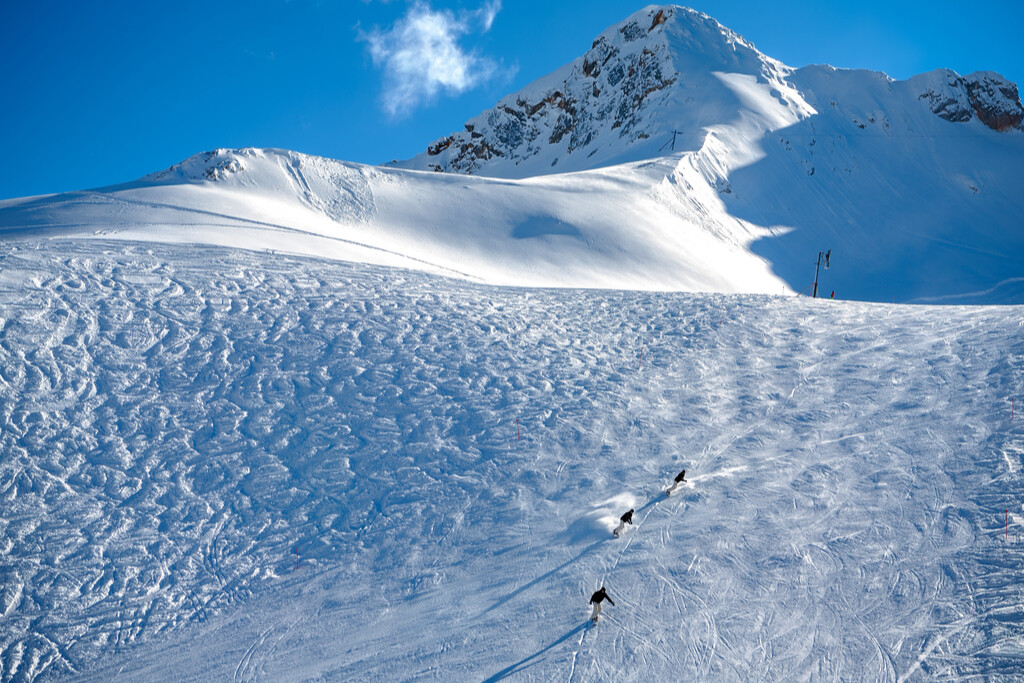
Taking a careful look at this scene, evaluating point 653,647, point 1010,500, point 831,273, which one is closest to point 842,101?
point 831,273

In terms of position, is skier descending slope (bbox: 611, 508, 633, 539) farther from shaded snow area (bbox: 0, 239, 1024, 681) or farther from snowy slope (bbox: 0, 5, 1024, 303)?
snowy slope (bbox: 0, 5, 1024, 303)

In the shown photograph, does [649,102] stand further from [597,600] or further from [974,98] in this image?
[597,600]

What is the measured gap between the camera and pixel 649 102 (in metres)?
66.2

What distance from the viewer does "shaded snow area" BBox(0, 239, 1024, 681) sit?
8.12 m

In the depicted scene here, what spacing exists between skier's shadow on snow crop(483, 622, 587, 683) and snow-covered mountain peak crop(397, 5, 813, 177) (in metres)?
46.1

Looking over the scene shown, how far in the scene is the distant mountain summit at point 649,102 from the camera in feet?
193

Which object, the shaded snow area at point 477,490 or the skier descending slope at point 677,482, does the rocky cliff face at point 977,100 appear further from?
the skier descending slope at point 677,482

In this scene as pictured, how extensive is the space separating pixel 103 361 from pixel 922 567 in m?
14.2

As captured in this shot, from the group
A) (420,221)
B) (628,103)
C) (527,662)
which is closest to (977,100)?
(628,103)

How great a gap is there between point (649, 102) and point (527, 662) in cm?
6600

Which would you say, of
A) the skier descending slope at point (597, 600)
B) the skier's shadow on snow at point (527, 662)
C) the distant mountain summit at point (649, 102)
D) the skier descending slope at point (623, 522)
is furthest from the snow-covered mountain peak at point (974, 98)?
the skier's shadow on snow at point (527, 662)

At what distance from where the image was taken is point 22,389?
1171 centimetres

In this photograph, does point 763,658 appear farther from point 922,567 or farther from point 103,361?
point 103,361

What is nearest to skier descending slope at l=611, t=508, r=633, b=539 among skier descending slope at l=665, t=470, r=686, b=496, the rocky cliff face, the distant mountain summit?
skier descending slope at l=665, t=470, r=686, b=496
